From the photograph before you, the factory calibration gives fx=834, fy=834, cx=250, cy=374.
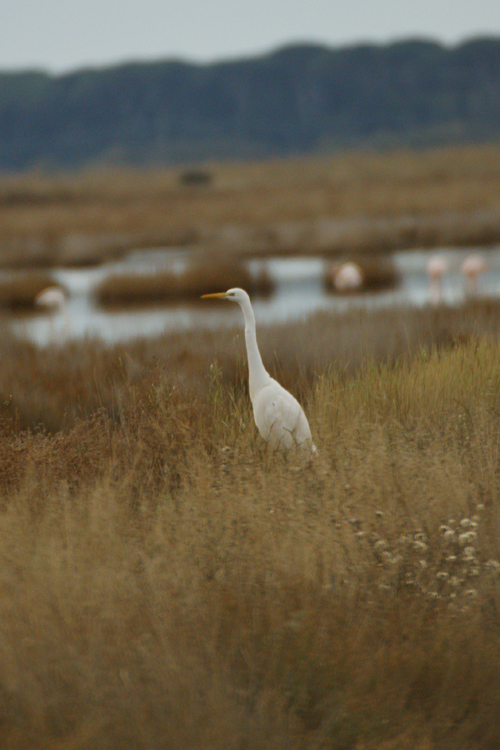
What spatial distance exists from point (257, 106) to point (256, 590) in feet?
533

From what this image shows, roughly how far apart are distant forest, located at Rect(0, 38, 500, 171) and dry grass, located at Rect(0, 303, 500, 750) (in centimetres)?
13333

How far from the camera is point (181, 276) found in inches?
640

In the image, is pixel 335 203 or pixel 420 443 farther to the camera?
pixel 335 203

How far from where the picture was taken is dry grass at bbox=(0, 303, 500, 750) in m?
2.21

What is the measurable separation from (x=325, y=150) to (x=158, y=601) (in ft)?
451

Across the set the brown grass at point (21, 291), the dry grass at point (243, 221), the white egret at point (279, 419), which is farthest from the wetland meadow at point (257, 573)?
the dry grass at point (243, 221)

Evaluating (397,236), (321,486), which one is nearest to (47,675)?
(321,486)

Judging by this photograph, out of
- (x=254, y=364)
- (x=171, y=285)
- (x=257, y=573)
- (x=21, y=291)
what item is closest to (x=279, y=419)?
(x=254, y=364)

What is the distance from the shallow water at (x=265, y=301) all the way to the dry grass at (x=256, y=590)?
201 inches

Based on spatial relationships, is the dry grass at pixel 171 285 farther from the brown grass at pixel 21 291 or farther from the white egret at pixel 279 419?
the white egret at pixel 279 419

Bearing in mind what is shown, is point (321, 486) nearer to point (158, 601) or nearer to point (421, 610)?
point (421, 610)

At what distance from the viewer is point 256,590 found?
2691mm

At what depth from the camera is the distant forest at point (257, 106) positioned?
14100 cm

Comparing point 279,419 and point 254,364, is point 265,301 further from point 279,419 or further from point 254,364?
point 279,419
